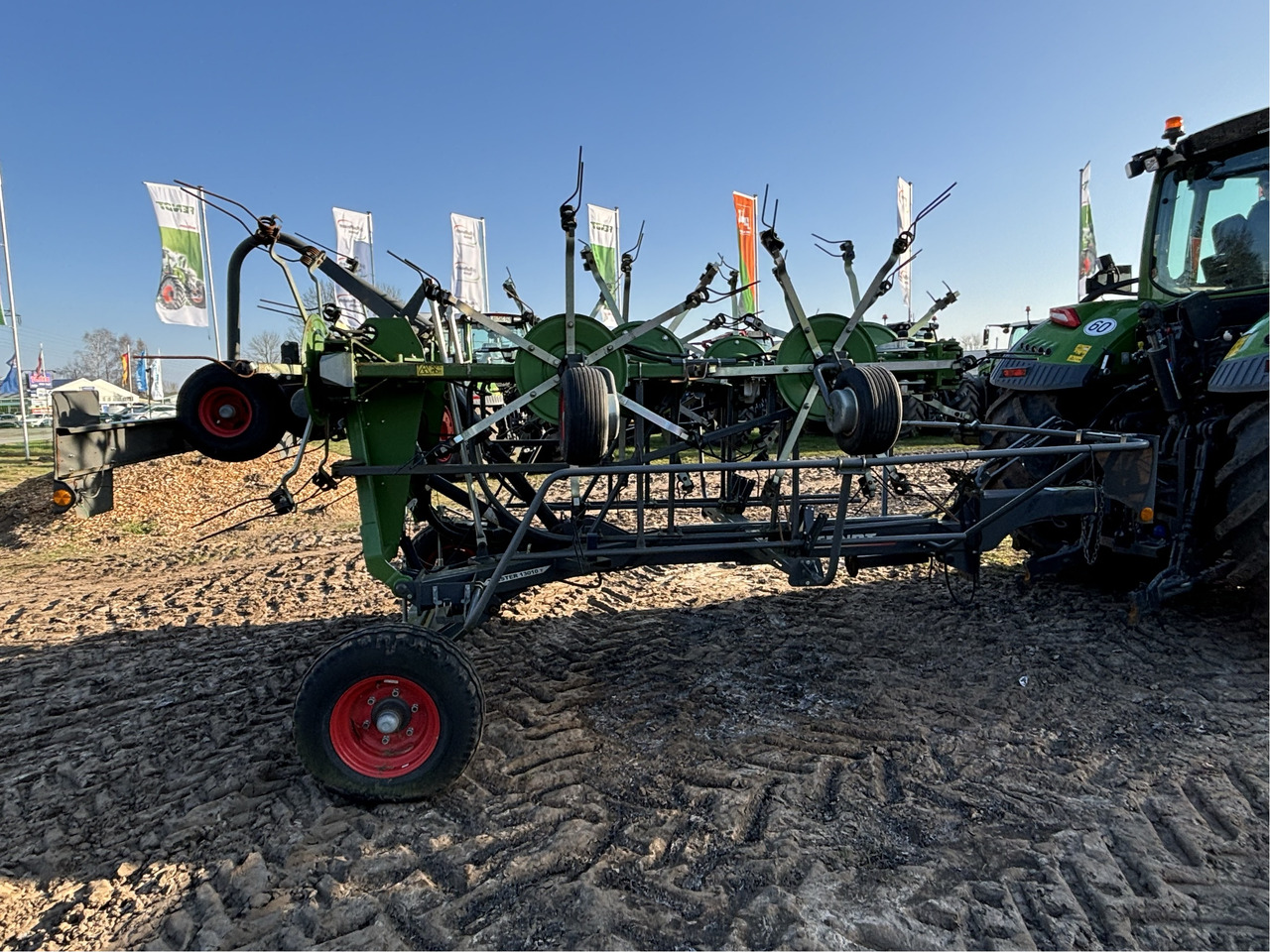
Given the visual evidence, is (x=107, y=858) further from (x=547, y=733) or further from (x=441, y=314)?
(x=441, y=314)

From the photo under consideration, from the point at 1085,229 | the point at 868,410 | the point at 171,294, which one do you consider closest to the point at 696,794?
the point at 868,410

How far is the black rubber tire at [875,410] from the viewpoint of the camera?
2.73 m

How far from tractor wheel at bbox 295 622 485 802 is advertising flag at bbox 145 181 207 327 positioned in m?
15.0

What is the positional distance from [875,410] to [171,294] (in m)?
16.1

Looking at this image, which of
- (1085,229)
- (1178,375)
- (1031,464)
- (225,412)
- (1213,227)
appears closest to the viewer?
(225,412)

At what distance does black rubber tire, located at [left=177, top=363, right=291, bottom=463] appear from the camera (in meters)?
3.11

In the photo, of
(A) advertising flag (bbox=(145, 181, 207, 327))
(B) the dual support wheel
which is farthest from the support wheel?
(A) advertising flag (bbox=(145, 181, 207, 327))

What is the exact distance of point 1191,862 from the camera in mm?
2217

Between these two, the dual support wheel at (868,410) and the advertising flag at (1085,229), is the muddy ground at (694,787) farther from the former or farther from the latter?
the advertising flag at (1085,229)

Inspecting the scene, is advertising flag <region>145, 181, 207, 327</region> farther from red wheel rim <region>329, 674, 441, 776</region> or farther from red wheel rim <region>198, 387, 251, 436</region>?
red wheel rim <region>329, 674, 441, 776</region>

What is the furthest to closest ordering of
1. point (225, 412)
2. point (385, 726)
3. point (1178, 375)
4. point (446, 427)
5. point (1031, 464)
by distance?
point (1031, 464) < point (1178, 375) < point (446, 427) < point (225, 412) < point (385, 726)

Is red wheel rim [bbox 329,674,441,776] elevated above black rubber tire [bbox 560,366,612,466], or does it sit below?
below

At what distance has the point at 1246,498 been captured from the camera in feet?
11.2

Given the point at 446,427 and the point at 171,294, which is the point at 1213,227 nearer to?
the point at 446,427
